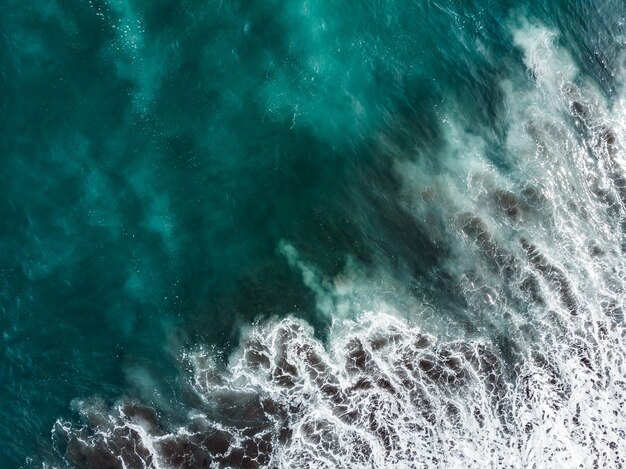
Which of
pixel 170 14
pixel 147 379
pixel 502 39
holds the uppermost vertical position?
pixel 502 39

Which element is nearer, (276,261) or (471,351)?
(276,261)

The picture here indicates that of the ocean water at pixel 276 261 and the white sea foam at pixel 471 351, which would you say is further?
the white sea foam at pixel 471 351

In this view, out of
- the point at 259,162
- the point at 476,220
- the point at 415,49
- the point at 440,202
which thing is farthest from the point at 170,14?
the point at 476,220

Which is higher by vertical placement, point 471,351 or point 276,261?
point 276,261

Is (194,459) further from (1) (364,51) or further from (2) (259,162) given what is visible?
(1) (364,51)
